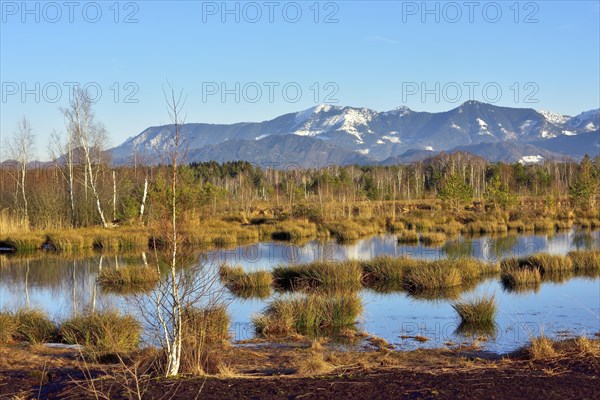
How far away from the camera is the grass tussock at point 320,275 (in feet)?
64.3

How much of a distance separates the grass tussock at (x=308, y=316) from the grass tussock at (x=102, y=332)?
272 cm

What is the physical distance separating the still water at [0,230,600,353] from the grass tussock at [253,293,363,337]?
36 centimetres

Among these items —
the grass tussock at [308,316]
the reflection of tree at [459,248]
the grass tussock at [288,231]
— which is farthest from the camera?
the grass tussock at [288,231]

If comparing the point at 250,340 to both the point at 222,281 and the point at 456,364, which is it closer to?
the point at 456,364

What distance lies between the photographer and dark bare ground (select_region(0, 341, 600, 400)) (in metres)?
8.16

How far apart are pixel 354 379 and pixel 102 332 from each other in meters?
4.99

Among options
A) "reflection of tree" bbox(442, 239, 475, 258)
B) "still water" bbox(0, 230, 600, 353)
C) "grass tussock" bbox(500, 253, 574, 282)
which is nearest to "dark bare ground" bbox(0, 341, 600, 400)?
"still water" bbox(0, 230, 600, 353)

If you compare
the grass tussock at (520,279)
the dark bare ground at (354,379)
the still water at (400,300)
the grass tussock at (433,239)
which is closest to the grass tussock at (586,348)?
the dark bare ground at (354,379)

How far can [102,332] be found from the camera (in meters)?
12.0

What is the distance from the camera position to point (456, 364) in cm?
1045

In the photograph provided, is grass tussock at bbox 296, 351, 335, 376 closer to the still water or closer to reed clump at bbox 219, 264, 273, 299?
the still water

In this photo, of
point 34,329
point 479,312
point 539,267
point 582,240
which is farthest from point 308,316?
point 582,240

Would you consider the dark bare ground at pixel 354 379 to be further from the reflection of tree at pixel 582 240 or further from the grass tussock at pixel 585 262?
the reflection of tree at pixel 582 240

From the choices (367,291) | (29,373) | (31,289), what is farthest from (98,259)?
(29,373)
